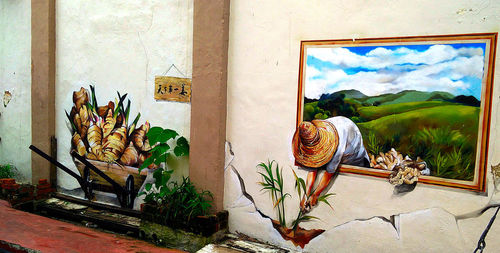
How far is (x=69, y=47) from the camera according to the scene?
16.6 ft

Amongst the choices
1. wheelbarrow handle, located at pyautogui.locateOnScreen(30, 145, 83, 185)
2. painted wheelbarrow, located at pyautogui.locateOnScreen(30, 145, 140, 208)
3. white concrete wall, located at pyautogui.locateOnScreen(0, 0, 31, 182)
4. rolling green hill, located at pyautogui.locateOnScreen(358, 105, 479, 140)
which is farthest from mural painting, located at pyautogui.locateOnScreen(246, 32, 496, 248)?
white concrete wall, located at pyautogui.locateOnScreen(0, 0, 31, 182)

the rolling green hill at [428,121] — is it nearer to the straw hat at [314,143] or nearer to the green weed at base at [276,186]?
the straw hat at [314,143]

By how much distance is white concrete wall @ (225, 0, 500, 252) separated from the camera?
9.40 feet

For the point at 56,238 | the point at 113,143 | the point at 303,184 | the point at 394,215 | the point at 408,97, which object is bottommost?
the point at 56,238

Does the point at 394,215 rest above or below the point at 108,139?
below

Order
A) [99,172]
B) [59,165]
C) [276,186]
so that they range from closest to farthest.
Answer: [276,186], [99,172], [59,165]

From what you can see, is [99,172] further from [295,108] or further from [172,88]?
[295,108]

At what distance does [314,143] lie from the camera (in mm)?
3426

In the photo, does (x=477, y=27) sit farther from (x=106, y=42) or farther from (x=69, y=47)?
(x=69, y=47)

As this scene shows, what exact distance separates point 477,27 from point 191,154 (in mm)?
A: 2687

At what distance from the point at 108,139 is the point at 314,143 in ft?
8.65

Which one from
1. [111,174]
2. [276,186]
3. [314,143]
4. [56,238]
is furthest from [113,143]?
[314,143]

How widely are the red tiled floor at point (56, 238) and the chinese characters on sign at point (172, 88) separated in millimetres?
1502

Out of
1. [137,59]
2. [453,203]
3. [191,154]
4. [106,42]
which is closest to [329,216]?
[453,203]
